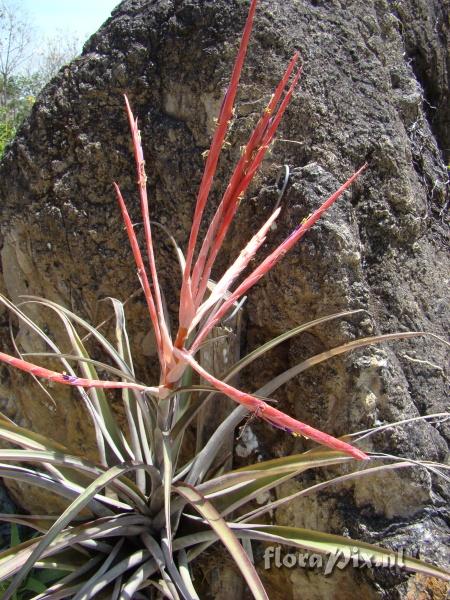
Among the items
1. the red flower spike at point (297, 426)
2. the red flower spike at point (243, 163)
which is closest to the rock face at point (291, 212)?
the red flower spike at point (243, 163)

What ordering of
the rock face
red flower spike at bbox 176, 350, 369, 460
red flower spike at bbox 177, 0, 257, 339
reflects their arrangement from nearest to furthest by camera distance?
red flower spike at bbox 176, 350, 369, 460, red flower spike at bbox 177, 0, 257, 339, the rock face

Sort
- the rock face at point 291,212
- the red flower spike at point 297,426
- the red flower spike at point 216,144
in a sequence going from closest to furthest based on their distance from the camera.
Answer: the red flower spike at point 297,426 < the red flower spike at point 216,144 < the rock face at point 291,212

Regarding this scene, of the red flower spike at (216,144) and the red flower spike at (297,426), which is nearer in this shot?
the red flower spike at (297,426)

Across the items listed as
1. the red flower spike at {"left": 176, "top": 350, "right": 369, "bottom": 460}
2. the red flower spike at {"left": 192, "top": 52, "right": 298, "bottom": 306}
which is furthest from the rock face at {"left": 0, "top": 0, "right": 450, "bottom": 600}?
the red flower spike at {"left": 176, "top": 350, "right": 369, "bottom": 460}

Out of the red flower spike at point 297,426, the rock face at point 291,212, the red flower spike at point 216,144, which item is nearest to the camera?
the red flower spike at point 297,426

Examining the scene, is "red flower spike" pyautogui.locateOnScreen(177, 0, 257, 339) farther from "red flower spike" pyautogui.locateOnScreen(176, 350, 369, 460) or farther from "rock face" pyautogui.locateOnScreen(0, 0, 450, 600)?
"rock face" pyautogui.locateOnScreen(0, 0, 450, 600)

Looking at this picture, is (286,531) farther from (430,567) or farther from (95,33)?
(95,33)

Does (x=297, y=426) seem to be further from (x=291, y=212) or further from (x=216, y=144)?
(x=291, y=212)

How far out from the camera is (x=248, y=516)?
139 cm

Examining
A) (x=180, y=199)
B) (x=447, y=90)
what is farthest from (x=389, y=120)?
(x=447, y=90)

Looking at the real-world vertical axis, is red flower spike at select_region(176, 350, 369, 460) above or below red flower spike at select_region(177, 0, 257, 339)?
below

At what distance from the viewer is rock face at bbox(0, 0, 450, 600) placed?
158 cm

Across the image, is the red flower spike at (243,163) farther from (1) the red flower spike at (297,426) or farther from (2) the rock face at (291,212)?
(2) the rock face at (291,212)

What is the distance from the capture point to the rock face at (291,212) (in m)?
1.58
